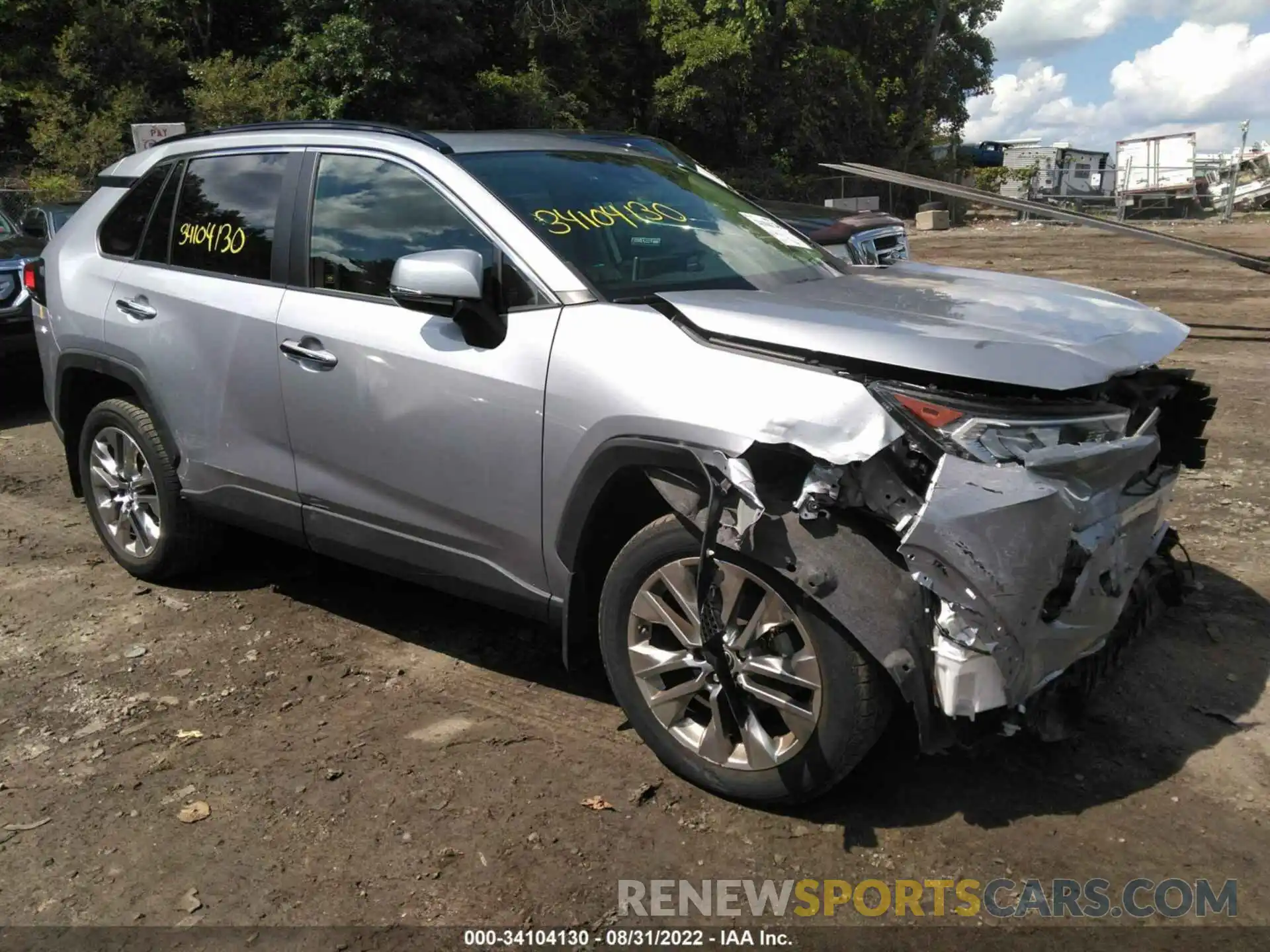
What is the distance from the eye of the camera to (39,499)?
6.37 m

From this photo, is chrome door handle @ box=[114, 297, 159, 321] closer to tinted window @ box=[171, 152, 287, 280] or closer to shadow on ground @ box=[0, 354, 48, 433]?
tinted window @ box=[171, 152, 287, 280]

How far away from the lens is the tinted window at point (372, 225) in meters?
3.62

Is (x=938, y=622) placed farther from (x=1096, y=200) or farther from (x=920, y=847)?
(x=1096, y=200)

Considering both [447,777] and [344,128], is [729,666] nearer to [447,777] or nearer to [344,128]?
[447,777]

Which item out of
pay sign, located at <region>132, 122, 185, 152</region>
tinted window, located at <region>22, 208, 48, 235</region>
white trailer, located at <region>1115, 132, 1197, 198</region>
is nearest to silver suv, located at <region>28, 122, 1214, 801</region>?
tinted window, located at <region>22, 208, 48, 235</region>

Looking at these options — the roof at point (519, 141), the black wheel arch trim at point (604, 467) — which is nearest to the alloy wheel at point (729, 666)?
the black wheel arch trim at point (604, 467)

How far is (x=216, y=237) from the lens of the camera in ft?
14.3

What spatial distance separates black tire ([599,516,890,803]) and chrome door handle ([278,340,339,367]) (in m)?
1.32

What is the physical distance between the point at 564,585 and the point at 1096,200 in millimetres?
38141

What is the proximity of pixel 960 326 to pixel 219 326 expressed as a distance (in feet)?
9.09

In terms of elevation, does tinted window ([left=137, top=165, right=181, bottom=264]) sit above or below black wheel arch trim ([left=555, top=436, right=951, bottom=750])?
above

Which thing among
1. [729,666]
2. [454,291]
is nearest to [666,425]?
[729,666]

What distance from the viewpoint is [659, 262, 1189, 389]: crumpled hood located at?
2.73 m

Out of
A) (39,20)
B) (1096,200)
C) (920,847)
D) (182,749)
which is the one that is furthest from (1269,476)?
(1096,200)
